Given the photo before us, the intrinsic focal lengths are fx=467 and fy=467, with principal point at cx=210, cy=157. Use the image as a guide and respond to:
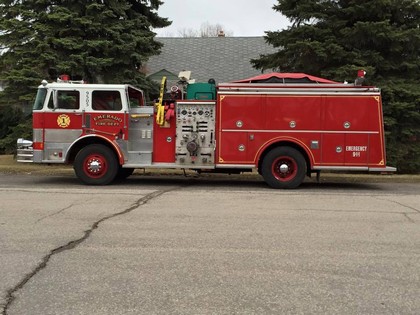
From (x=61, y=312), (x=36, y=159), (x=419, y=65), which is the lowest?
(x=61, y=312)

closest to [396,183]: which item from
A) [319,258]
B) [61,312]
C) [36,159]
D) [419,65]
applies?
[419,65]

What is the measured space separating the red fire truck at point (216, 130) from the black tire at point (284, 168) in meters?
0.02

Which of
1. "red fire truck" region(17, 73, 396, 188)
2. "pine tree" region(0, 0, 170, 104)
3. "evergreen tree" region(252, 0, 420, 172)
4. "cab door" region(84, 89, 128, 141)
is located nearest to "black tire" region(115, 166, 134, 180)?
"red fire truck" region(17, 73, 396, 188)

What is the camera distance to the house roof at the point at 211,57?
25.5 metres

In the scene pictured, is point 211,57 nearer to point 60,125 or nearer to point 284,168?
point 60,125

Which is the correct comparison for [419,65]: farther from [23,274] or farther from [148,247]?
[23,274]

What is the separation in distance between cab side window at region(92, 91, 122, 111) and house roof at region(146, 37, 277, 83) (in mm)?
13240

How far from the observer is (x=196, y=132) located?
11.8 meters

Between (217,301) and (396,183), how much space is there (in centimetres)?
1077

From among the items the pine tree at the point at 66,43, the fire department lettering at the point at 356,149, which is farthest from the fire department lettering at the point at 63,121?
the fire department lettering at the point at 356,149

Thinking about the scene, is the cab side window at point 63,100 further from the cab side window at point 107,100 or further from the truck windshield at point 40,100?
the cab side window at point 107,100

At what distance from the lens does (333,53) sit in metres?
15.6

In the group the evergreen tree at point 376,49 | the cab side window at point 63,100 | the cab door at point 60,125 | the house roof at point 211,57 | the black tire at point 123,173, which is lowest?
the black tire at point 123,173

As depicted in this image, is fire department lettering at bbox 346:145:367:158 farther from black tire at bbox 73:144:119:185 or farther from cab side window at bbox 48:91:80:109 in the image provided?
cab side window at bbox 48:91:80:109
